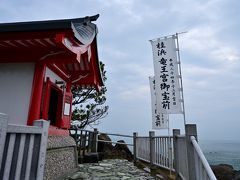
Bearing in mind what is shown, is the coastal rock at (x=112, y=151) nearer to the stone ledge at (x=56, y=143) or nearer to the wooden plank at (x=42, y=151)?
the stone ledge at (x=56, y=143)

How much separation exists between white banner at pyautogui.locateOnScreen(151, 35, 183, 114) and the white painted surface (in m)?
4.33

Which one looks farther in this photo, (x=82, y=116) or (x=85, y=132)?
(x=82, y=116)

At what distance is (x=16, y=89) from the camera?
5027 millimetres

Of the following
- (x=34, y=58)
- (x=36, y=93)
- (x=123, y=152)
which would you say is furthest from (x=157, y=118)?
(x=34, y=58)

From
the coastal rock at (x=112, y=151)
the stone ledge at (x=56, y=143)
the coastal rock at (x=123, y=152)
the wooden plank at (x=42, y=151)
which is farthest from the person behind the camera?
the coastal rock at (x=123, y=152)

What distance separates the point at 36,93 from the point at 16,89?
0.59 meters

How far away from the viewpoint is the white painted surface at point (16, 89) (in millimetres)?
4855

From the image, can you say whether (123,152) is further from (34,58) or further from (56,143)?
(34,58)

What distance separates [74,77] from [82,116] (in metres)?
5.01

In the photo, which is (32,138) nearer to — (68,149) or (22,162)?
(22,162)

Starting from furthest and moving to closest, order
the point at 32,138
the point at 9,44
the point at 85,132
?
the point at 85,132 < the point at 9,44 < the point at 32,138

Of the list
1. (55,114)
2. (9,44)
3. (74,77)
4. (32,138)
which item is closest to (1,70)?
(9,44)

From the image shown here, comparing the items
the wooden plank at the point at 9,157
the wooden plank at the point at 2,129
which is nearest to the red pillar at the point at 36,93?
the wooden plank at the point at 9,157

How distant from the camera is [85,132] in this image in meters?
9.31
